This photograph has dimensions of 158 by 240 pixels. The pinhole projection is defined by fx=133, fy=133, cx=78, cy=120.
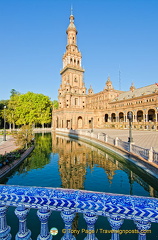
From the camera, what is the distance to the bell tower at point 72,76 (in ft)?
171

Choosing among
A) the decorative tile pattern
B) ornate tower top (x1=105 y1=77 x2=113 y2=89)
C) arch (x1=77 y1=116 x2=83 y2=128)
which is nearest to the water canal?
the decorative tile pattern

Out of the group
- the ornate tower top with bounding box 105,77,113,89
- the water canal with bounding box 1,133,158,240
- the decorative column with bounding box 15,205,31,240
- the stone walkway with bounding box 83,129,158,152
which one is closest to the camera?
the decorative column with bounding box 15,205,31,240

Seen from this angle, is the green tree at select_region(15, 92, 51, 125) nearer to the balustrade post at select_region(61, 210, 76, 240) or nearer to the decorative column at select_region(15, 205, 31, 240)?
the decorative column at select_region(15, 205, 31, 240)

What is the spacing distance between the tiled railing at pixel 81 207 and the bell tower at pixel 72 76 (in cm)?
4943

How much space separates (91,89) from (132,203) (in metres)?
78.9

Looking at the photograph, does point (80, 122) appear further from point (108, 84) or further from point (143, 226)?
point (143, 226)

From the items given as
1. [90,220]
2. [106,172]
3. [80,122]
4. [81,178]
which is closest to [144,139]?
[106,172]

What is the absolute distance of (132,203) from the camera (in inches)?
73.7

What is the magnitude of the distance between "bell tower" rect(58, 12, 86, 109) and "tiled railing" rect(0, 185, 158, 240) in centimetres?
4943

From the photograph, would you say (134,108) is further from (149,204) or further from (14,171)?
(149,204)

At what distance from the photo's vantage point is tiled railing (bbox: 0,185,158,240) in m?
1.78

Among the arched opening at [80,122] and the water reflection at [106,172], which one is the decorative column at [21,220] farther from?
the arched opening at [80,122]

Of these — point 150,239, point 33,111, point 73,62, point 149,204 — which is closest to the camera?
point 149,204

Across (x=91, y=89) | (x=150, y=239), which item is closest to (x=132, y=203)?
(x=150, y=239)
